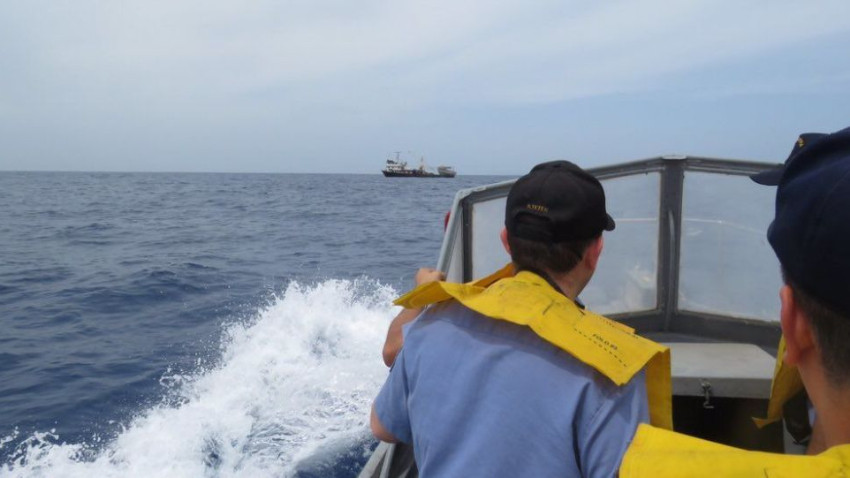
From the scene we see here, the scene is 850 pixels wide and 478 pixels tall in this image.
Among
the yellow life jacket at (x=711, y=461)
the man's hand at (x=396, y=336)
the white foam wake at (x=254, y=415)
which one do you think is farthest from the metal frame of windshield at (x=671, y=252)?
the white foam wake at (x=254, y=415)

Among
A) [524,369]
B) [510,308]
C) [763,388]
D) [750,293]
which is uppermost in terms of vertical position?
[510,308]

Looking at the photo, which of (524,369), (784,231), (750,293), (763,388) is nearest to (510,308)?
(524,369)

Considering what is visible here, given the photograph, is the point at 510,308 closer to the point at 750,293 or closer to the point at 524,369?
the point at 524,369

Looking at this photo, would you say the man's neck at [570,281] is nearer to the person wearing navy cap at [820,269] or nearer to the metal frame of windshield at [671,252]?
the person wearing navy cap at [820,269]

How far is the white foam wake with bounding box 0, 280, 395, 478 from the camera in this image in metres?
5.84

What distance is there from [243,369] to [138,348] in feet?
6.91

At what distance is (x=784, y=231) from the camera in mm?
983

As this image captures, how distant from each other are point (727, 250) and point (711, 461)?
3297 mm

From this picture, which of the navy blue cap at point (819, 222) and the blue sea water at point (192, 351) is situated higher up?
the navy blue cap at point (819, 222)

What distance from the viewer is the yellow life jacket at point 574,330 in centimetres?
150

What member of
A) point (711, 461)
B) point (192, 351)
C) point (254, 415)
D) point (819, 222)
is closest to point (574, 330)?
point (711, 461)

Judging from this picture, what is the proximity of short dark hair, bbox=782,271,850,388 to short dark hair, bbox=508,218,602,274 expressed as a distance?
0.79 meters

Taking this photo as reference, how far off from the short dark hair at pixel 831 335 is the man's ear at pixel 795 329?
0.01 m

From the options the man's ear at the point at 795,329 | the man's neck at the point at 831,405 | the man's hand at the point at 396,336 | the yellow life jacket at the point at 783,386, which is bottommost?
the yellow life jacket at the point at 783,386
